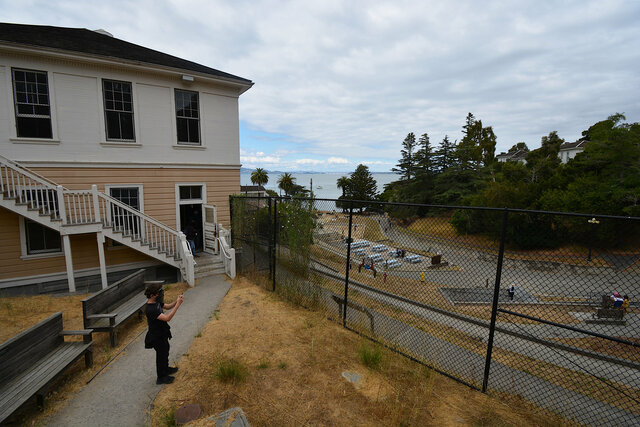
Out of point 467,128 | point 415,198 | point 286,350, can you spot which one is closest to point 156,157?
point 286,350

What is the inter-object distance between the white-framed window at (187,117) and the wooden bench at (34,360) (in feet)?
29.0

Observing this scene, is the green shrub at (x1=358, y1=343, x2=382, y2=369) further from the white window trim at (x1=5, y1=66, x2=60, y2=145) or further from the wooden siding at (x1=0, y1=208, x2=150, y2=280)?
the white window trim at (x1=5, y1=66, x2=60, y2=145)

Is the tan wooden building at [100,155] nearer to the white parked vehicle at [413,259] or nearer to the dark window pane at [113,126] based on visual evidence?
the dark window pane at [113,126]

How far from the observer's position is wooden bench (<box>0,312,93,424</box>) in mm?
3381

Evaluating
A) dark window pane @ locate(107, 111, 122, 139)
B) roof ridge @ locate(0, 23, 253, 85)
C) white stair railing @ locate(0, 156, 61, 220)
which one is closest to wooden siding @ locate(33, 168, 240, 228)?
white stair railing @ locate(0, 156, 61, 220)

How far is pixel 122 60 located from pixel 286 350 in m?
11.3

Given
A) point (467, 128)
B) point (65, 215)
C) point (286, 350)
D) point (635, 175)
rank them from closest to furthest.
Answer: point (286, 350) < point (65, 215) < point (635, 175) < point (467, 128)

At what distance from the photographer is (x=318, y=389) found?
13.6ft

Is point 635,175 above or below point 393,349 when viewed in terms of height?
above

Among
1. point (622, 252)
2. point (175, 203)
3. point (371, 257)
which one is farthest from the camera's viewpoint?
point (175, 203)

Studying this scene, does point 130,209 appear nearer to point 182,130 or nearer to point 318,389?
point 182,130

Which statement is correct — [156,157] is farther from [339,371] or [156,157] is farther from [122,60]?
[339,371]

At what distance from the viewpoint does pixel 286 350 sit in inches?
204

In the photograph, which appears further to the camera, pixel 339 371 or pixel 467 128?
pixel 467 128
